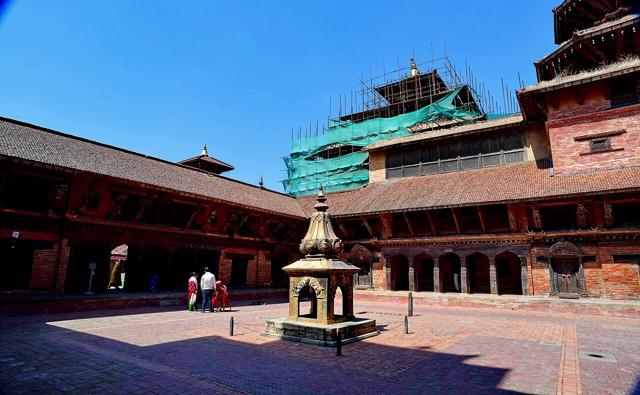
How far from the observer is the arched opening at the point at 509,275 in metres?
22.7

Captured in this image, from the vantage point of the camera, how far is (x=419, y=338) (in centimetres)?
982

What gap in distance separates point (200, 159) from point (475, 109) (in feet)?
98.3

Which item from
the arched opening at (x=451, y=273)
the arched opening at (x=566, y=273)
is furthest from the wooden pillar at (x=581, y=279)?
the arched opening at (x=451, y=273)

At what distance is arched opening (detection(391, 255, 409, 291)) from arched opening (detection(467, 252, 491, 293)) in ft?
13.5

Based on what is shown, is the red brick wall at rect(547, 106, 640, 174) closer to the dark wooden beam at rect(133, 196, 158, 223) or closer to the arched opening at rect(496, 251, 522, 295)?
the arched opening at rect(496, 251, 522, 295)

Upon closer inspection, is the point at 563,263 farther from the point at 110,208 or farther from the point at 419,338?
the point at 110,208

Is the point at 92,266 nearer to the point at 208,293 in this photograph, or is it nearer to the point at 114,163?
the point at 114,163

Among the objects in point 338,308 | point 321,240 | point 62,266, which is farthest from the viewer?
point 338,308

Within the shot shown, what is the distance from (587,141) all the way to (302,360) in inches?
756

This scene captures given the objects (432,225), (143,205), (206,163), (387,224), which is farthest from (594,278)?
(206,163)

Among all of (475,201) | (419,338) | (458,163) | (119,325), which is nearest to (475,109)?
(458,163)

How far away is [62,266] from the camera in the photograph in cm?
1480

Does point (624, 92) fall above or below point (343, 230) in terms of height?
above

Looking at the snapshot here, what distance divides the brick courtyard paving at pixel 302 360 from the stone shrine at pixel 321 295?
17.4 inches
